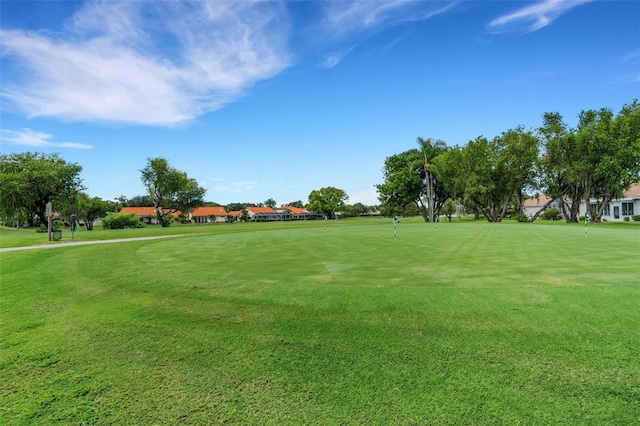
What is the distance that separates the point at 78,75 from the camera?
1714 cm

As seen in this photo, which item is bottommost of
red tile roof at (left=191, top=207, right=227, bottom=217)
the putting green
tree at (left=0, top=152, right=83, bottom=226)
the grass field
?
the grass field

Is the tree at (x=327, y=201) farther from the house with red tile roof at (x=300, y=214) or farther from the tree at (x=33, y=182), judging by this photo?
the tree at (x=33, y=182)

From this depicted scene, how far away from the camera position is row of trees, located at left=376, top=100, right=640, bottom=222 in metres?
36.2

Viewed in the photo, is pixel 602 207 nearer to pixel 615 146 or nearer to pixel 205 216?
pixel 615 146

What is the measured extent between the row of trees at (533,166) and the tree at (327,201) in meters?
37.5

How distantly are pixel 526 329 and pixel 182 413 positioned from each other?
4.10m

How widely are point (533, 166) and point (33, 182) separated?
68965 millimetres

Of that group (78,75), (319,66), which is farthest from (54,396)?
(319,66)

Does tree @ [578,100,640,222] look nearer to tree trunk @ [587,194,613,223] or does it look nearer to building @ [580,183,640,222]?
tree trunk @ [587,194,613,223]

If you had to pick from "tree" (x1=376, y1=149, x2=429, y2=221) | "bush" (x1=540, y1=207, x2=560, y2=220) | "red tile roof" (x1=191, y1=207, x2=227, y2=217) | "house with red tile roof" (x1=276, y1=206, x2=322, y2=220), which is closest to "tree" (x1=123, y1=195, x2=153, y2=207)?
"red tile roof" (x1=191, y1=207, x2=227, y2=217)

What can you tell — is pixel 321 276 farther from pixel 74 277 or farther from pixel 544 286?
pixel 74 277

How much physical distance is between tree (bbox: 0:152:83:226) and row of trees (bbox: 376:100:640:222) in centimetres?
5342

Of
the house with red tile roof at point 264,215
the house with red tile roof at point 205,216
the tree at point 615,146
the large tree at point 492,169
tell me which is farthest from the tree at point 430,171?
the house with red tile roof at point 205,216

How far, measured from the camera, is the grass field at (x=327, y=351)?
2.71 meters
